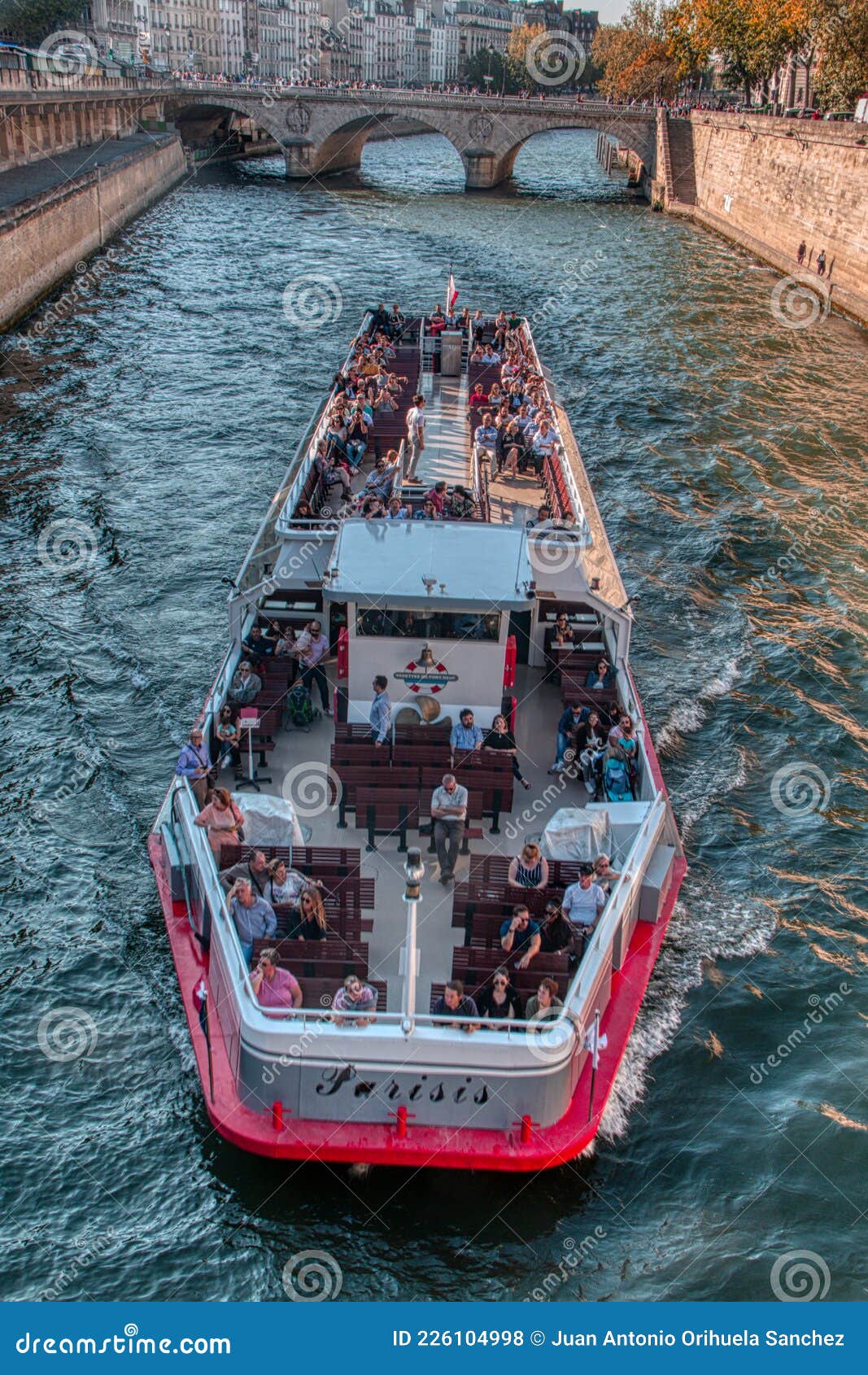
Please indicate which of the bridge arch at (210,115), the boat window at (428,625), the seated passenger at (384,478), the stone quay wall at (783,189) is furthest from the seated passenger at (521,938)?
the bridge arch at (210,115)

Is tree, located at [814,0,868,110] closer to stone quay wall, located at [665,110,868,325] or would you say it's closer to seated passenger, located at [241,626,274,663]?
stone quay wall, located at [665,110,868,325]

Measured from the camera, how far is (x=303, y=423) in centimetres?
4144

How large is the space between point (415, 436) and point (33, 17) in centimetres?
9326

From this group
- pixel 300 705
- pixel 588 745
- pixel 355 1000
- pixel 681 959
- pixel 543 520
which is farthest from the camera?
pixel 543 520

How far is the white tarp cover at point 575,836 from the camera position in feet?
47.2

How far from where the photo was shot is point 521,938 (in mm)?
12930

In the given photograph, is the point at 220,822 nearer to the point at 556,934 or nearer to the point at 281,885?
the point at 281,885

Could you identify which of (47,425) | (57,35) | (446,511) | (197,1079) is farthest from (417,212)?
(197,1079)

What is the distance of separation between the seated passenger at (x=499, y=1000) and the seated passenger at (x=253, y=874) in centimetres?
250

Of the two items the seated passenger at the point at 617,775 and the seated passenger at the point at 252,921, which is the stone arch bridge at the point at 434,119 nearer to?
the seated passenger at the point at 617,775

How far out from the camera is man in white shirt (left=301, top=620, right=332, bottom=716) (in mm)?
18000

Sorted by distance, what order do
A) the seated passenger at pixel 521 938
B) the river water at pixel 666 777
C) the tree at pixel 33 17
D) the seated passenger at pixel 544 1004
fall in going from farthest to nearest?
the tree at pixel 33 17
the seated passenger at pixel 521 938
the river water at pixel 666 777
the seated passenger at pixel 544 1004

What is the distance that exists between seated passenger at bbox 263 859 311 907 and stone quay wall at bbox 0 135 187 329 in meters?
37.8

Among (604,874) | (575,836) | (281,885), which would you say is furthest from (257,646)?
(604,874)
